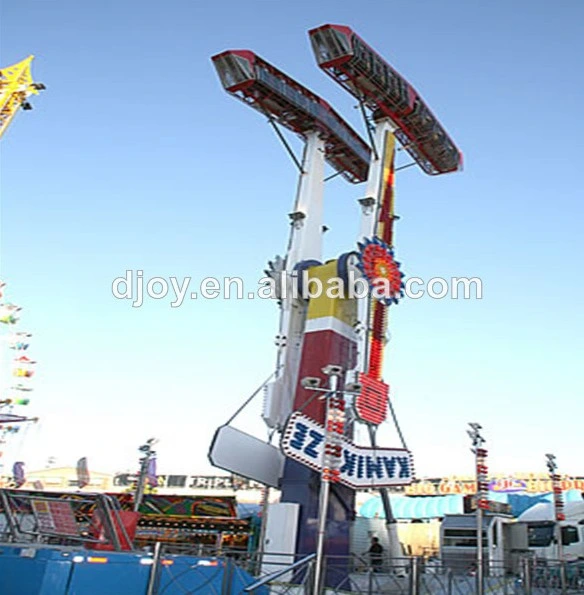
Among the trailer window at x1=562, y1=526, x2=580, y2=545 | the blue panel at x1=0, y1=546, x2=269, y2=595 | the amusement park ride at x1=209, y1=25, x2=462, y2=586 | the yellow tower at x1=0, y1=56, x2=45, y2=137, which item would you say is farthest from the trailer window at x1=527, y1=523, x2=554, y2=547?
the yellow tower at x1=0, y1=56, x2=45, y2=137

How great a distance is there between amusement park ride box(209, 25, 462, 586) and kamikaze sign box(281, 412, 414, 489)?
0.03 metres

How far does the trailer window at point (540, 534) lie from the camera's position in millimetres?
27750

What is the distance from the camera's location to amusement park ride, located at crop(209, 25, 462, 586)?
2130cm

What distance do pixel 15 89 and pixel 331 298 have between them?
3705 cm

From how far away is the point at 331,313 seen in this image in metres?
24.1

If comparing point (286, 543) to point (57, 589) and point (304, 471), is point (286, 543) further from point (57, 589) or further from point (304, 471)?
point (57, 589)

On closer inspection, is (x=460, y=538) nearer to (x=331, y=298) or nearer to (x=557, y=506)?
(x=557, y=506)

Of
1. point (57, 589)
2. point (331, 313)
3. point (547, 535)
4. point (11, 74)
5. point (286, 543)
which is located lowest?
point (57, 589)

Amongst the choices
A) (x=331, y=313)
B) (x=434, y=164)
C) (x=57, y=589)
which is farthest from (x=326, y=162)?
(x=57, y=589)

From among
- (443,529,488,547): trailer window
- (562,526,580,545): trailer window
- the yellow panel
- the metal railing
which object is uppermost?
the yellow panel

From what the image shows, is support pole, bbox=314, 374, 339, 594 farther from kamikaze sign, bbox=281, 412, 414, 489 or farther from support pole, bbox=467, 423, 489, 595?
support pole, bbox=467, 423, 489, 595

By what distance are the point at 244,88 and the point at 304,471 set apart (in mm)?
14978

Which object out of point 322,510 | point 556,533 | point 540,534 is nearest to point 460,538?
point 556,533

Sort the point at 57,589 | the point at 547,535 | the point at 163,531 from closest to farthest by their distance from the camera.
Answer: the point at 57,589, the point at 547,535, the point at 163,531
